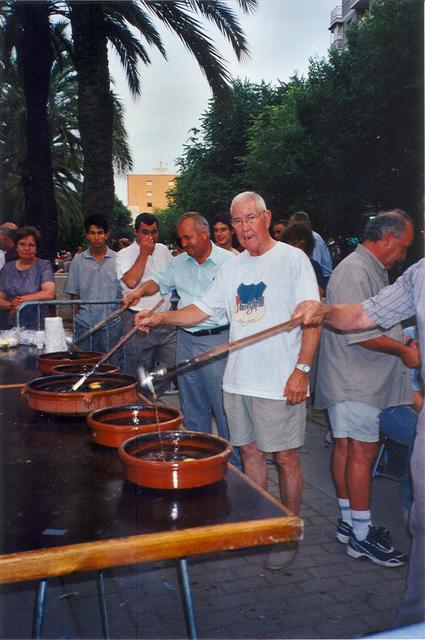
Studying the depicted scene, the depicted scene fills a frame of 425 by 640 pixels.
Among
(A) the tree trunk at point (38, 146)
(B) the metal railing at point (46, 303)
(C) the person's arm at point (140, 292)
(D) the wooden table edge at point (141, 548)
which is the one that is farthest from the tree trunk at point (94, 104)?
→ (D) the wooden table edge at point (141, 548)

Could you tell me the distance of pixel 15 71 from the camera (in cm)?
1869

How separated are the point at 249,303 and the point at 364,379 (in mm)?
737

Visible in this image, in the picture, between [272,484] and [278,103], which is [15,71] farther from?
[278,103]

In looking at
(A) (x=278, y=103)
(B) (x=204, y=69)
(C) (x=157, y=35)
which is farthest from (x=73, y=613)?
(A) (x=278, y=103)

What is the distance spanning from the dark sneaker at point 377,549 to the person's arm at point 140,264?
260 centimetres

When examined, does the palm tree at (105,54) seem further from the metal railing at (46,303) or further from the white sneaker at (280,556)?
the white sneaker at (280,556)

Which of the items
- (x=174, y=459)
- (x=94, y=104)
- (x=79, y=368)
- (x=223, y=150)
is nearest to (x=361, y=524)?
(x=79, y=368)

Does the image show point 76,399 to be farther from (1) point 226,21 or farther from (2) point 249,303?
(1) point 226,21

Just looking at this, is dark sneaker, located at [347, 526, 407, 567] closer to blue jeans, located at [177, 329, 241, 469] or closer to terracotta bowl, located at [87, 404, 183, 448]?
blue jeans, located at [177, 329, 241, 469]

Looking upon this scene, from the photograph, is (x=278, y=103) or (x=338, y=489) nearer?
(x=338, y=489)

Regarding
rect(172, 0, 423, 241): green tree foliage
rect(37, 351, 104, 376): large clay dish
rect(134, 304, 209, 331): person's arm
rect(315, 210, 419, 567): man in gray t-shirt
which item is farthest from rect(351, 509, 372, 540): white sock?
rect(172, 0, 423, 241): green tree foliage

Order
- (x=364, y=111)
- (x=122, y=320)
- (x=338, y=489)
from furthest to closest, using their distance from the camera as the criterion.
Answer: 1. (x=364, y=111)
2. (x=122, y=320)
3. (x=338, y=489)

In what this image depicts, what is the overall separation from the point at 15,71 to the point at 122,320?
50.7ft

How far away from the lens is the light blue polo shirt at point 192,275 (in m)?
4.28
